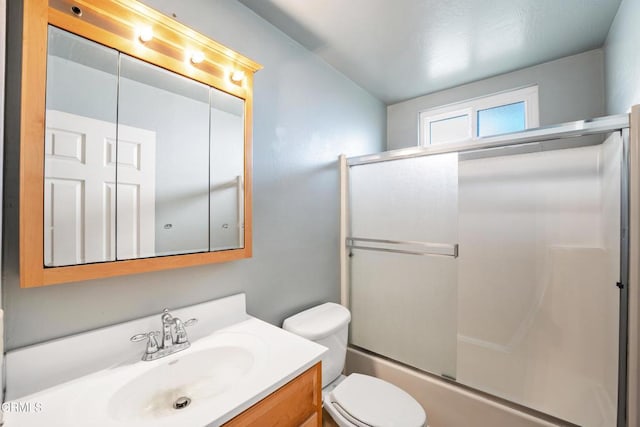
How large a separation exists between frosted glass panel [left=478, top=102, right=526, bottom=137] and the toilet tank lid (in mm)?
1778

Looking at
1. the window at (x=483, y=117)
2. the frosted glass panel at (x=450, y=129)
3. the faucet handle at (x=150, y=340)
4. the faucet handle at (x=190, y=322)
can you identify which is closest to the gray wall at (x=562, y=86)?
the window at (x=483, y=117)

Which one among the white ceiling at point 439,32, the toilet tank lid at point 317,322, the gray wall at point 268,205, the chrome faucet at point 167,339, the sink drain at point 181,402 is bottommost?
the sink drain at point 181,402

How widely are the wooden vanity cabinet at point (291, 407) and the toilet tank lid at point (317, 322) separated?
387 mm

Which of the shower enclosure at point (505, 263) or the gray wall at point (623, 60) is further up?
the gray wall at point (623, 60)

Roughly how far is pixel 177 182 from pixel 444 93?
2254 mm

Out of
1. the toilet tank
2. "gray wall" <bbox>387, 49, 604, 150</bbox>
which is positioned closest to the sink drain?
the toilet tank

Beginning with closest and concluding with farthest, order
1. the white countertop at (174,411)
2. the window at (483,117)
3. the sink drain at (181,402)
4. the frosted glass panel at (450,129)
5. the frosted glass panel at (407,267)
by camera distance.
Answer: the white countertop at (174,411) < the sink drain at (181,402) < the frosted glass panel at (407,267) < the window at (483,117) < the frosted glass panel at (450,129)

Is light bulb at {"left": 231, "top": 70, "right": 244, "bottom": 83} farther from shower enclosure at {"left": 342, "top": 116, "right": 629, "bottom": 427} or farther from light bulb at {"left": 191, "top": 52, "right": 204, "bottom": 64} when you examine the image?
shower enclosure at {"left": 342, "top": 116, "right": 629, "bottom": 427}

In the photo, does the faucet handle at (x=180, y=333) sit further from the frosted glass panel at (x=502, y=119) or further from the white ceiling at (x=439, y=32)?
the frosted glass panel at (x=502, y=119)

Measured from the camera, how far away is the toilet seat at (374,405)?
3.94 ft

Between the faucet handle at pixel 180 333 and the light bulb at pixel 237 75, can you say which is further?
the light bulb at pixel 237 75

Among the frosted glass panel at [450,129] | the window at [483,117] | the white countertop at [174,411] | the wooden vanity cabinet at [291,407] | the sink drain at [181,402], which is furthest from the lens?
the frosted glass panel at [450,129]

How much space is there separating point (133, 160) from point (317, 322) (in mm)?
1201

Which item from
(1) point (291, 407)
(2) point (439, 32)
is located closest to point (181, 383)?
(1) point (291, 407)
